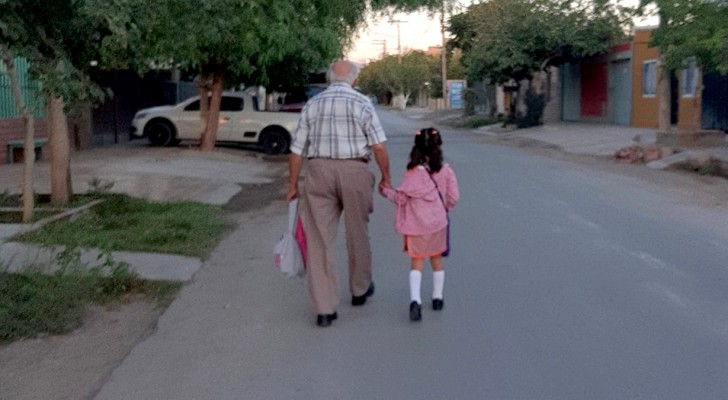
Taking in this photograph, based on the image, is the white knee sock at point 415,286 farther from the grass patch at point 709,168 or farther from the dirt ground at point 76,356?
the grass patch at point 709,168

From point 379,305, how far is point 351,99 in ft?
5.67

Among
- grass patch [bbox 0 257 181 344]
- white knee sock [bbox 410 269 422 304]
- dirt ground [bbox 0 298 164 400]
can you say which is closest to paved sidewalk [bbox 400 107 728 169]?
white knee sock [bbox 410 269 422 304]

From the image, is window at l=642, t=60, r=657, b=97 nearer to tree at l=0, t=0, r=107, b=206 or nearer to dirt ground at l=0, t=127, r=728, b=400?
tree at l=0, t=0, r=107, b=206

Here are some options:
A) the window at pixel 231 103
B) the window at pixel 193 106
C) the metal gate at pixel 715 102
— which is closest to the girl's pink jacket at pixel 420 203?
the window at pixel 231 103

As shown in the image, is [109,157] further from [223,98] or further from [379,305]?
[379,305]

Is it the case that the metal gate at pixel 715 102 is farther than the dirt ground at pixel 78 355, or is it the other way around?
the metal gate at pixel 715 102

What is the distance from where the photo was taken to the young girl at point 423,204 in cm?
762

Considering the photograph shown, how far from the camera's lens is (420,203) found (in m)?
7.64

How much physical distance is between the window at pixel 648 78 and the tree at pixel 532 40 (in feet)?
5.47

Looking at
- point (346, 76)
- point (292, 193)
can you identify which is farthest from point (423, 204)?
point (346, 76)

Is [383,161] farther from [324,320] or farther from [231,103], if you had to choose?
[231,103]

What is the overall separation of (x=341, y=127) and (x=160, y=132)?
2001 centimetres

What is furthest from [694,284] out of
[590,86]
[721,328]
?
[590,86]

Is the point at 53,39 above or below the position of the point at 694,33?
below
